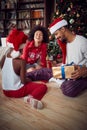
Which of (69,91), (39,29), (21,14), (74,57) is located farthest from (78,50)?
(21,14)

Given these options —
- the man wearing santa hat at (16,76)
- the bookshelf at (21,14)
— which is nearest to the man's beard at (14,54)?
the man wearing santa hat at (16,76)

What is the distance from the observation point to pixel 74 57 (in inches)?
78.5

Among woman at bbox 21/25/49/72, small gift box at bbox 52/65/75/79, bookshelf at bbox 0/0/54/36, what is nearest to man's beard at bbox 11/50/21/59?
small gift box at bbox 52/65/75/79

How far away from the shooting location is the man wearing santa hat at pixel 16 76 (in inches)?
73.3

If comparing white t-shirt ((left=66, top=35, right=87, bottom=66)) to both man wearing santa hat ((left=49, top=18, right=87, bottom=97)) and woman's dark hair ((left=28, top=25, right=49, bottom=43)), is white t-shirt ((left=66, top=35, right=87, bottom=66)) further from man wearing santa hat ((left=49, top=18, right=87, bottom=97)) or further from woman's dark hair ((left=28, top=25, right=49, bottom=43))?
woman's dark hair ((left=28, top=25, right=49, bottom=43))

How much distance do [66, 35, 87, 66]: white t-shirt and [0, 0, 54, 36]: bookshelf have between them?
101 inches

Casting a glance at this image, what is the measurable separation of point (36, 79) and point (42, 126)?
964 millimetres

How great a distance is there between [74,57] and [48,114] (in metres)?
0.64

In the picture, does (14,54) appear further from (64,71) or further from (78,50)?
(78,50)

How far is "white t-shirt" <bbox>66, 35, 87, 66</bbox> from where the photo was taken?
193 cm

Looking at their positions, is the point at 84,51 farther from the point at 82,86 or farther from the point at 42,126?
the point at 42,126

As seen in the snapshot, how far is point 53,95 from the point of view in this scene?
1.95 m

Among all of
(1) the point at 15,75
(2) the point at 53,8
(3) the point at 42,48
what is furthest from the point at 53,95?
(2) the point at 53,8

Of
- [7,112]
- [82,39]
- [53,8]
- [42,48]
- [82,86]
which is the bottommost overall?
[7,112]
